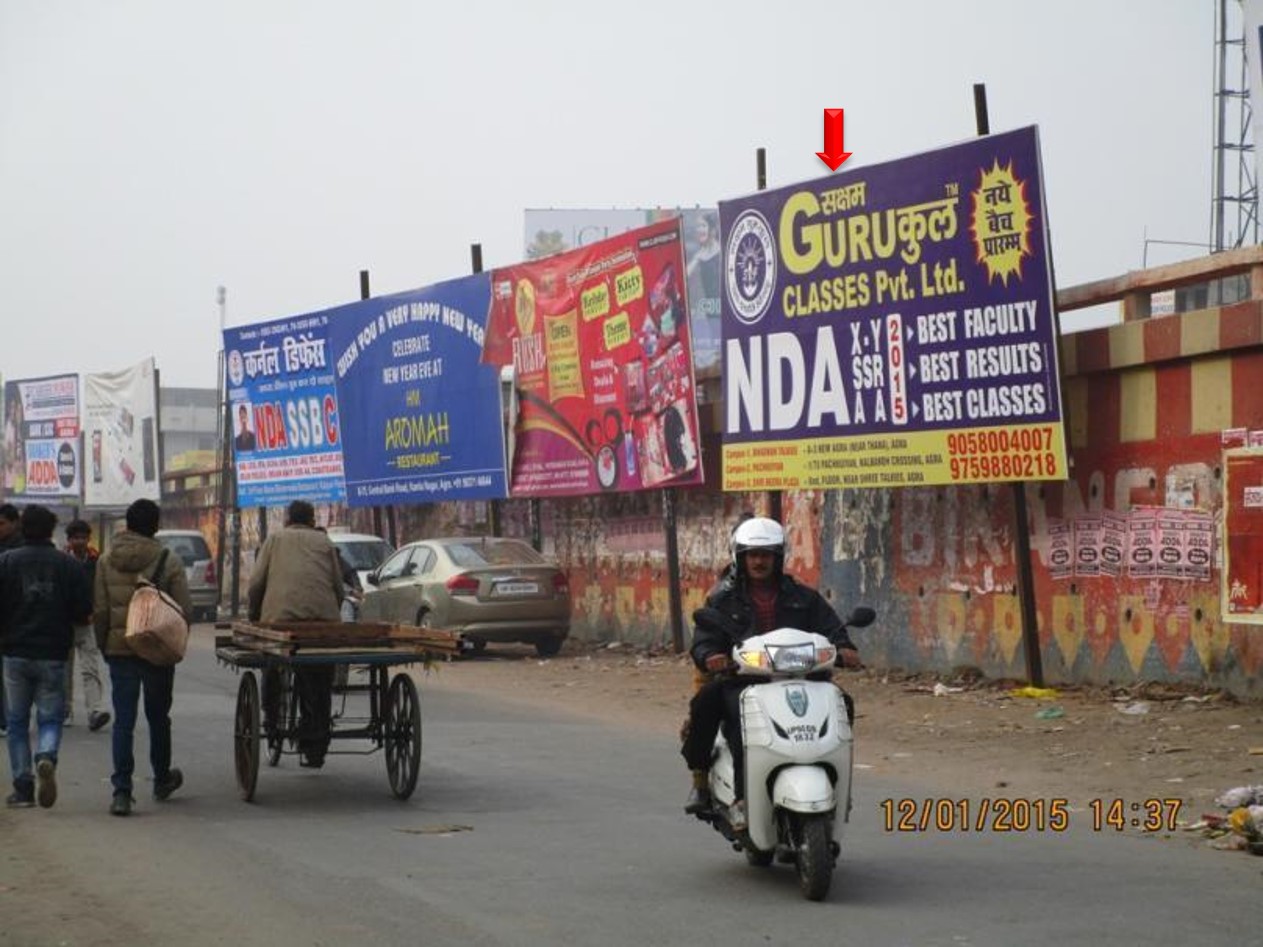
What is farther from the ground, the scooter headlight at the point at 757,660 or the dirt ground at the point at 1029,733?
the scooter headlight at the point at 757,660

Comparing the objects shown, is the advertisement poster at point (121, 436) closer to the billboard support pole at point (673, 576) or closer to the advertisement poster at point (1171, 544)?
the billboard support pole at point (673, 576)

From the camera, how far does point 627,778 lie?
13414 mm

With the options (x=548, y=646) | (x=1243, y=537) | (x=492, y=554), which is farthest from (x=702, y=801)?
(x=548, y=646)

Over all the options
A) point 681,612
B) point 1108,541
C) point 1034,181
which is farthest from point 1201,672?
point 681,612

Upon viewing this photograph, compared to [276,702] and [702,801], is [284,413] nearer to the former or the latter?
[276,702]

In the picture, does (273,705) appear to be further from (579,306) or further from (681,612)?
(579,306)

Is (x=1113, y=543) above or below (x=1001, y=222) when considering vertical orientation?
below

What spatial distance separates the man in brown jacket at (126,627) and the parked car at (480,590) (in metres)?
12.6

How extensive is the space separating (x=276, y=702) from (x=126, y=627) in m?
1.44

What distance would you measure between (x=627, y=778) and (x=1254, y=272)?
684 cm

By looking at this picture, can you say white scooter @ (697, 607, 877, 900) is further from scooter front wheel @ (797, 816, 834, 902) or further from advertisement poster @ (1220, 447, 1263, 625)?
advertisement poster @ (1220, 447, 1263, 625)

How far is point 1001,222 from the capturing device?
709 inches

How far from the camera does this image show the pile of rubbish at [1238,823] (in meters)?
9.96

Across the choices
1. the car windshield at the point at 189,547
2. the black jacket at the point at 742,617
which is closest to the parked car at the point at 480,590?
the car windshield at the point at 189,547
